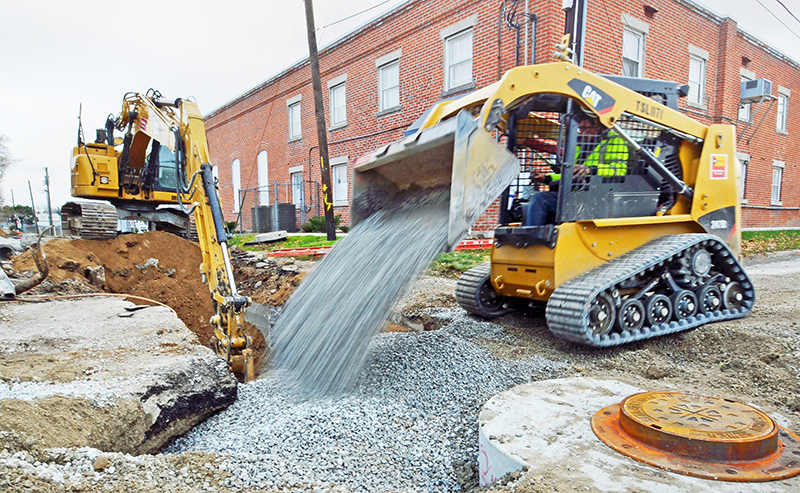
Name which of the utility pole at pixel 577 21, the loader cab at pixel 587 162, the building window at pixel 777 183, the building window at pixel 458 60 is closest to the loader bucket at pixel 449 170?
the loader cab at pixel 587 162

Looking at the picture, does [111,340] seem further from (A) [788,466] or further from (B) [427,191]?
(A) [788,466]

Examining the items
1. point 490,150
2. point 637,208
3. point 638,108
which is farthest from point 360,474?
point 638,108

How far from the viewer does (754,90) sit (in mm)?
15062

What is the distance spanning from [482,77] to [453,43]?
1589 millimetres

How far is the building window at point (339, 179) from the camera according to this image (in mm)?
16547

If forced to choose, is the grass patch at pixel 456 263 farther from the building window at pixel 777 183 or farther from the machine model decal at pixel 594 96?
the building window at pixel 777 183

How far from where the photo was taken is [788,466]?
196 cm

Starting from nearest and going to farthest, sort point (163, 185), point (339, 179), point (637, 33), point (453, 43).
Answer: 1. point (163, 185)
2. point (637, 33)
3. point (453, 43)
4. point (339, 179)

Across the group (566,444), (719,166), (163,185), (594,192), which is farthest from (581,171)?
(163,185)

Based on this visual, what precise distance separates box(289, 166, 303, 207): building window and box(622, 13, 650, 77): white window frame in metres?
11.4

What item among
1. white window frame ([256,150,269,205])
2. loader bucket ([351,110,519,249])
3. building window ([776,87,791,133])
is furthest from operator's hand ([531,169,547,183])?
building window ([776,87,791,133])

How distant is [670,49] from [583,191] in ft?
37.1

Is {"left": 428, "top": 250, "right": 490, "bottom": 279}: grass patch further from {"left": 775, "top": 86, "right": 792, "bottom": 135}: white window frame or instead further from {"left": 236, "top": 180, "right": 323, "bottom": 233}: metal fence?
{"left": 775, "top": 86, "right": 792, "bottom": 135}: white window frame

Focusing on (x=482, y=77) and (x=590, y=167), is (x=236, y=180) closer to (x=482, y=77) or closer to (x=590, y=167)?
(x=482, y=77)
